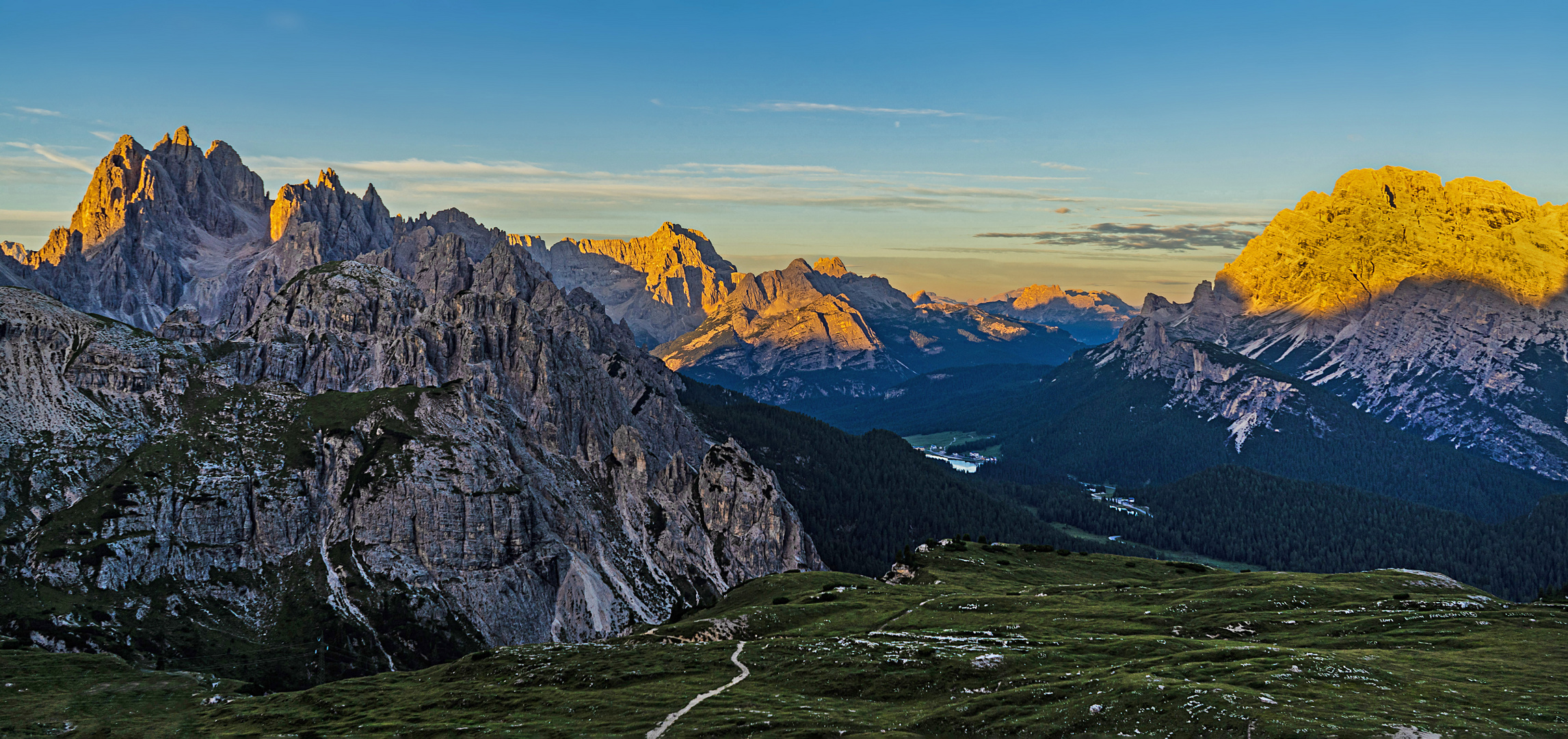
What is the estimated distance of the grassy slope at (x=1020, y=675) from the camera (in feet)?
282

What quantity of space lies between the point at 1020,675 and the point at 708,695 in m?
33.6

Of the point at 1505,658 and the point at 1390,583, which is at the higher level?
the point at 1505,658

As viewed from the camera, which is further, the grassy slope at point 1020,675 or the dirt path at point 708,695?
the dirt path at point 708,695

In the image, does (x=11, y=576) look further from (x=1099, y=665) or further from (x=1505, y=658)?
(x=1505, y=658)

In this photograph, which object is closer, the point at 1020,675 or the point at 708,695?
the point at 1020,675

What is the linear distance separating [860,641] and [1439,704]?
6282 cm

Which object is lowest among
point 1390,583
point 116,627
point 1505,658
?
point 116,627

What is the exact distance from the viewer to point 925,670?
365 feet

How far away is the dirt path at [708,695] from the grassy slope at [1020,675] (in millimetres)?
1134

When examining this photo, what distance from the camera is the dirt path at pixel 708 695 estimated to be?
9438 cm

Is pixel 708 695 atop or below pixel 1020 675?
below

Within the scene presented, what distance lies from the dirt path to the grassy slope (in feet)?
3.72

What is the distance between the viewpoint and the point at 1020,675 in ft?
346

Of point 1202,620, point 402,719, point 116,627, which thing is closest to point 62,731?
point 402,719
